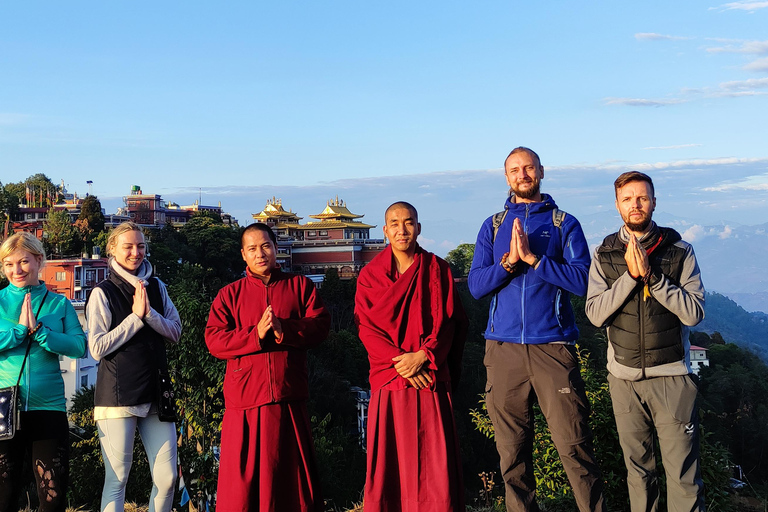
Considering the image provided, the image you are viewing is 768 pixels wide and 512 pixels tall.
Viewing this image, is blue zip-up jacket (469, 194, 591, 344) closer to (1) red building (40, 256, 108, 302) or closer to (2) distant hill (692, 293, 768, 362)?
(1) red building (40, 256, 108, 302)

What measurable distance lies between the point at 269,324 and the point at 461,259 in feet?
139

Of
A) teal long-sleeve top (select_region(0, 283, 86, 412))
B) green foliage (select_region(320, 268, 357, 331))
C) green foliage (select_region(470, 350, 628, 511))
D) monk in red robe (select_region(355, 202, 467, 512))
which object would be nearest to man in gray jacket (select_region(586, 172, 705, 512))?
monk in red robe (select_region(355, 202, 467, 512))

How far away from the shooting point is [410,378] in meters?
3.39

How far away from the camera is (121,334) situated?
3500 mm

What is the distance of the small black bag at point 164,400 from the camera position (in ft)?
11.5

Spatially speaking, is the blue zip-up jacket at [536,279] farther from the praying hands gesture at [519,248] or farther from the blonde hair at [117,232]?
the blonde hair at [117,232]

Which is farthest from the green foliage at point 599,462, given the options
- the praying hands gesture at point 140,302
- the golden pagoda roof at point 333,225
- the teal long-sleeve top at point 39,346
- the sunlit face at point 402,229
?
the golden pagoda roof at point 333,225

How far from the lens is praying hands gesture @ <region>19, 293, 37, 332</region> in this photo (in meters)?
3.43

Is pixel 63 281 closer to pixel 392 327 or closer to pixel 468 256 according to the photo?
pixel 468 256

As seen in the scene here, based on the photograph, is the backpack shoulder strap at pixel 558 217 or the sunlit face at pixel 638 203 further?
the backpack shoulder strap at pixel 558 217

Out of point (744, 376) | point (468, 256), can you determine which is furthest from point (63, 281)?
point (744, 376)

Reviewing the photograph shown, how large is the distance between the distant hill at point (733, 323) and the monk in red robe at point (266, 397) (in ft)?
393

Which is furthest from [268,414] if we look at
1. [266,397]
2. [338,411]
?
[338,411]

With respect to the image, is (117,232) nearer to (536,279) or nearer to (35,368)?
(35,368)
